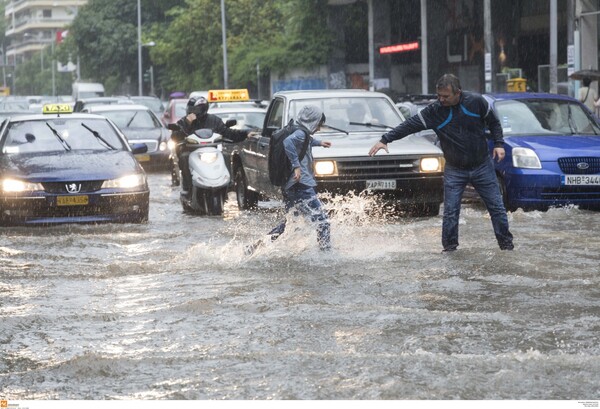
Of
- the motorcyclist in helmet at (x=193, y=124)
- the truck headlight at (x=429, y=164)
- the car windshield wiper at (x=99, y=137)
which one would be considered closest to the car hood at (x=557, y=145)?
the truck headlight at (x=429, y=164)

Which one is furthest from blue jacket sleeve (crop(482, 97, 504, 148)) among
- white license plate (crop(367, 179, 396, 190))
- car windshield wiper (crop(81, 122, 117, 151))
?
car windshield wiper (crop(81, 122, 117, 151))

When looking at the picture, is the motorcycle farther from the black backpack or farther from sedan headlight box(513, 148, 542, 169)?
the black backpack

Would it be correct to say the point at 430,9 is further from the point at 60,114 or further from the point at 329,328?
the point at 329,328

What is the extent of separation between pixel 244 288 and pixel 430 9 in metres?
40.8

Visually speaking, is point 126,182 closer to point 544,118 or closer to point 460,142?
point 460,142

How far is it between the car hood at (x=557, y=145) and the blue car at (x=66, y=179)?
451 centimetres

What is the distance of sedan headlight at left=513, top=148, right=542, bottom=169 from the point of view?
15.4 metres

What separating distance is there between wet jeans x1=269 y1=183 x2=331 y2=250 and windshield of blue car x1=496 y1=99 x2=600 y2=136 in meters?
5.32

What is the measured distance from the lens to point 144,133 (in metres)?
27.5

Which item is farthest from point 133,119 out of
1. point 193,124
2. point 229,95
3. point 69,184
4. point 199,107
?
point 69,184

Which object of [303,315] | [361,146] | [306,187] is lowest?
[303,315]

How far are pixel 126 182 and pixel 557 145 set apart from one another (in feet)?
→ 16.6

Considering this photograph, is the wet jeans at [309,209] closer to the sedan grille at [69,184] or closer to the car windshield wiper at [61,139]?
the sedan grille at [69,184]

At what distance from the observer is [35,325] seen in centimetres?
842
